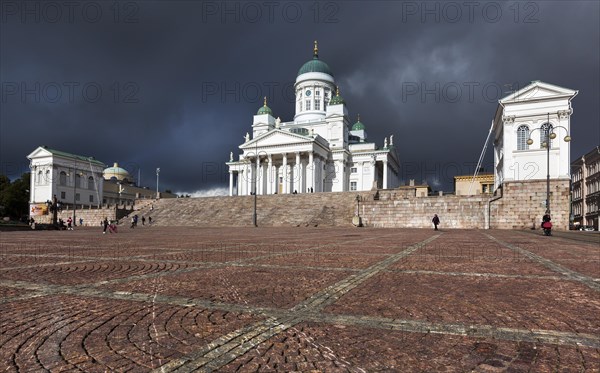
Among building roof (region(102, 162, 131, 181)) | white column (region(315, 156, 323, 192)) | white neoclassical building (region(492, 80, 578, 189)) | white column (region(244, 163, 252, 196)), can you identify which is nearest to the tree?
building roof (region(102, 162, 131, 181))

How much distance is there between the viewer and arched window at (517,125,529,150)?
36656mm

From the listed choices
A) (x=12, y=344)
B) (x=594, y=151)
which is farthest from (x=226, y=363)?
(x=594, y=151)

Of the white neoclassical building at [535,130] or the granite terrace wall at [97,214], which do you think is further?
the granite terrace wall at [97,214]

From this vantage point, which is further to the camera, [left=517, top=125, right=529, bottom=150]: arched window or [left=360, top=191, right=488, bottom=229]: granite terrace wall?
[left=517, top=125, right=529, bottom=150]: arched window

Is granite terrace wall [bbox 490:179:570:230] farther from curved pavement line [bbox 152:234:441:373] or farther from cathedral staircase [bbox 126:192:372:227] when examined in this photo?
curved pavement line [bbox 152:234:441:373]

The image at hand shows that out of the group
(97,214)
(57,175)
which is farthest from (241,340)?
(57,175)

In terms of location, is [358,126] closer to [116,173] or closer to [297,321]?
[116,173]

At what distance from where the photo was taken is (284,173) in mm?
66562

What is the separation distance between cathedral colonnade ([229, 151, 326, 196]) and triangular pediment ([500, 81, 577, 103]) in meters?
32.4

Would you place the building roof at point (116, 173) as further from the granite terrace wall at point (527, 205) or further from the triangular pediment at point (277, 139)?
the granite terrace wall at point (527, 205)

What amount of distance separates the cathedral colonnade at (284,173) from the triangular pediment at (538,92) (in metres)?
32.4

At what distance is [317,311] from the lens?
3510mm

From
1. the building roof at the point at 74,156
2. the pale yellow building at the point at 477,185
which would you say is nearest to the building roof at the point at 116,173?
the building roof at the point at 74,156

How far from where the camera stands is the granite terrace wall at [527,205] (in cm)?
3362
